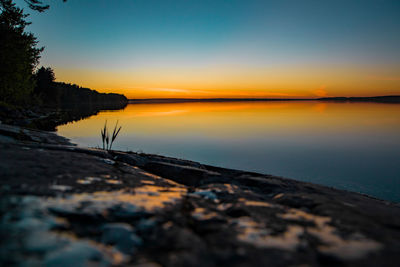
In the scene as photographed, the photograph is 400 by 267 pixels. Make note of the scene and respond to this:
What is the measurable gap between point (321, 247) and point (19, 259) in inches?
111

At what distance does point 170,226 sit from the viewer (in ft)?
8.00

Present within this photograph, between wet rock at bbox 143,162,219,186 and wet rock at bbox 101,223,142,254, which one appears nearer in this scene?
wet rock at bbox 101,223,142,254

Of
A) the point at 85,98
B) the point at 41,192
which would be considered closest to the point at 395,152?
the point at 41,192

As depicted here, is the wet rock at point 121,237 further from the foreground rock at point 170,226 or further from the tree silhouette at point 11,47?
the tree silhouette at point 11,47

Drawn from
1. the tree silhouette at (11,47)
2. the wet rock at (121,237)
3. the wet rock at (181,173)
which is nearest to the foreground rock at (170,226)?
the wet rock at (121,237)

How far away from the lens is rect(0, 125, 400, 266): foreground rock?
1878mm

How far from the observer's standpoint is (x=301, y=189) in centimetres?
476

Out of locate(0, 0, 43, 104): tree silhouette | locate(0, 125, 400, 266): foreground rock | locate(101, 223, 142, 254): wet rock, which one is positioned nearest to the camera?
locate(0, 125, 400, 266): foreground rock

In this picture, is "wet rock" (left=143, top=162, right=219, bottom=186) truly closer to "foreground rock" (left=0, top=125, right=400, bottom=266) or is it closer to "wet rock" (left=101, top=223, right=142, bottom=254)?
"foreground rock" (left=0, top=125, right=400, bottom=266)

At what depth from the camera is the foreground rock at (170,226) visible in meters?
1.88

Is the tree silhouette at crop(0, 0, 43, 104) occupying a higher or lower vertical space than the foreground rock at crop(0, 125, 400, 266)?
higher

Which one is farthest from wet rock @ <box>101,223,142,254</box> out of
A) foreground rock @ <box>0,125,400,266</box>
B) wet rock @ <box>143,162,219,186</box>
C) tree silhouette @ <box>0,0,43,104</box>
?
tree silhouette @ <box>0,0,43,104</box>

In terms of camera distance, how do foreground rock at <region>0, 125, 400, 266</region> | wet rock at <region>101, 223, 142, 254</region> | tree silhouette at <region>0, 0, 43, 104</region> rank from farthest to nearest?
1. tree silhouette at <region>0, 0, 43, 104</region>
2. wet rock at <region>101, 223, 142, 254</region>
3. foreground rock at <region>0, 125, 400, 266</region>

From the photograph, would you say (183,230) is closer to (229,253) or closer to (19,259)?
(229,253)
